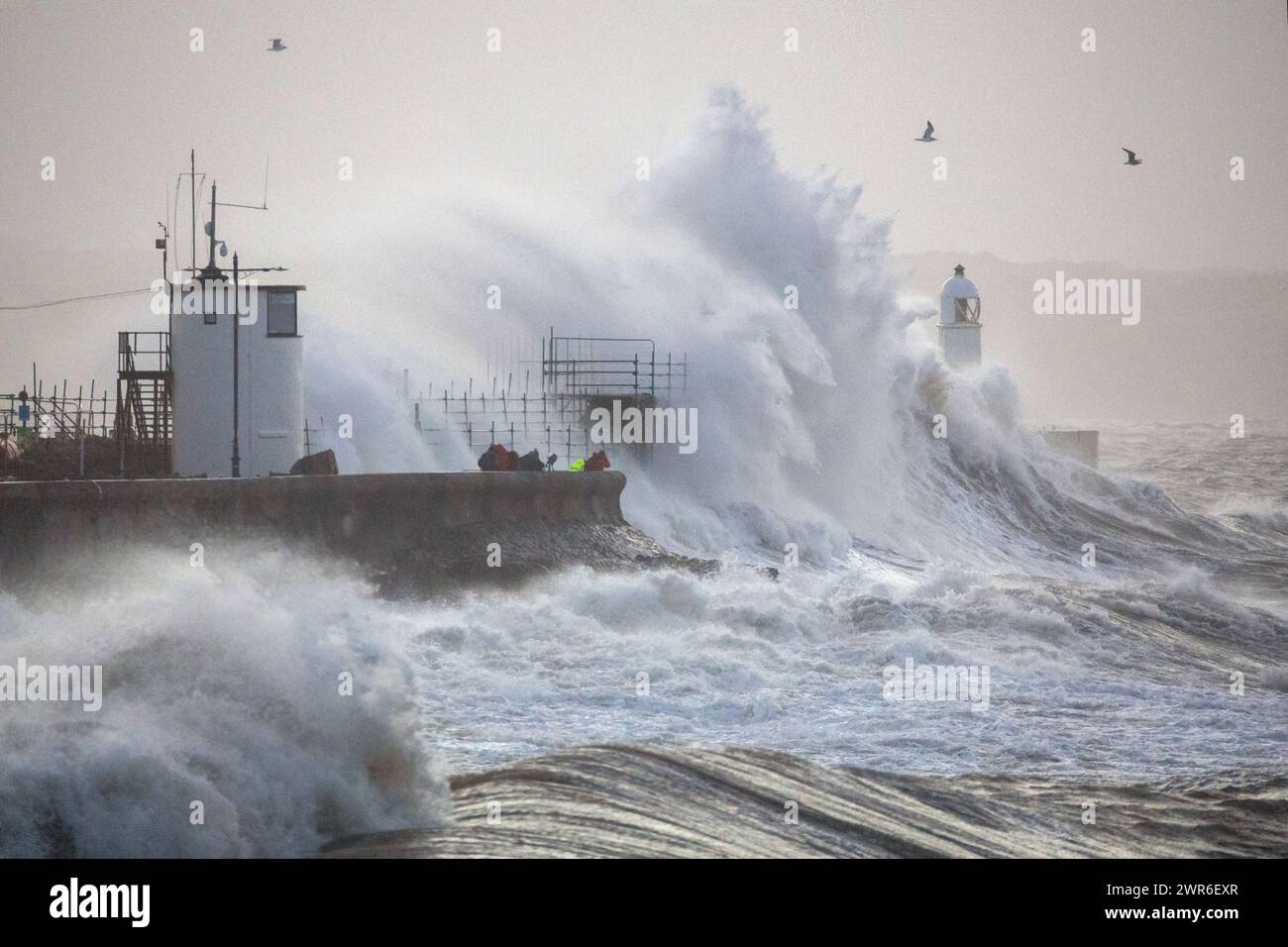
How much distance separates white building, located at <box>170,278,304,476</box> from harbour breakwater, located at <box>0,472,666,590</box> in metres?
1.75

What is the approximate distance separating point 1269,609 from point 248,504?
15376 millimetres

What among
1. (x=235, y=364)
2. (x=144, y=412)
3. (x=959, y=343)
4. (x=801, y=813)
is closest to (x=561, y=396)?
(x=144, y=412)

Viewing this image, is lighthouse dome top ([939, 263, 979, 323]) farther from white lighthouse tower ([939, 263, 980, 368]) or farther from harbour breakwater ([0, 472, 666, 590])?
harbour breakwater ([0, 472, 666, 590])

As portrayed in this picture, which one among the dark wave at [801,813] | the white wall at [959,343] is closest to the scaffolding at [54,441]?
the dark wave at [801,813]

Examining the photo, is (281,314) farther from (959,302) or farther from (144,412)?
(959,302)

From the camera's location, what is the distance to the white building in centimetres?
1927

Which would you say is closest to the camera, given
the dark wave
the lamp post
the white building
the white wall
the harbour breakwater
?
the dark wave

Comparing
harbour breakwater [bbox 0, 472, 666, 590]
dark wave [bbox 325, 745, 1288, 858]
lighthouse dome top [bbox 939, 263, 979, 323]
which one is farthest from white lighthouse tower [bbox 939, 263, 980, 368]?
dark wave [bbox 325, 745, 1288, 858]

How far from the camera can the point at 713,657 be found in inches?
659

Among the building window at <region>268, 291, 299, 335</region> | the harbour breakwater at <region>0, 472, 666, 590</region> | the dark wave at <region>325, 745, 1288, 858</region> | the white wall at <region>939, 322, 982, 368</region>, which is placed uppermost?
the white wall at <region>939, 322, 982, 368</region>

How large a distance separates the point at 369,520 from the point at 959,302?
26.9m

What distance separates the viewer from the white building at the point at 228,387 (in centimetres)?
1927

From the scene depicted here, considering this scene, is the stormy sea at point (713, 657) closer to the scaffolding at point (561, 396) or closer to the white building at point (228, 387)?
the scaffolding at point (561, 396)
